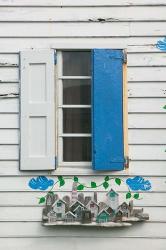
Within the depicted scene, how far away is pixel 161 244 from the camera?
5.83 m

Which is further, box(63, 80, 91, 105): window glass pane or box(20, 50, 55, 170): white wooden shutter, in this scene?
box(63, 80, 91, 105): window glass pane

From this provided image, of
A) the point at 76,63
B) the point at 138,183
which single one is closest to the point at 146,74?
the point at 76,63

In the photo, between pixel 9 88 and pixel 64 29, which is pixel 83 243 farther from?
pixel 64 29

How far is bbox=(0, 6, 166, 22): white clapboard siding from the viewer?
19.3 ft

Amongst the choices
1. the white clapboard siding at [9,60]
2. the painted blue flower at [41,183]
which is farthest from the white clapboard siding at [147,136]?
the white clapboard siding at [9,60]

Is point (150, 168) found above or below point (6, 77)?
below

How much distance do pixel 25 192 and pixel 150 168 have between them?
1.37 meters

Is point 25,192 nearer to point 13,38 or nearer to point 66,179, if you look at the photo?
point 66,179

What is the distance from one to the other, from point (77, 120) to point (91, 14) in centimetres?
117

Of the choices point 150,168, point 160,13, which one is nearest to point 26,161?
point 150,168

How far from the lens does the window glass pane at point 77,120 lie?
5.94m

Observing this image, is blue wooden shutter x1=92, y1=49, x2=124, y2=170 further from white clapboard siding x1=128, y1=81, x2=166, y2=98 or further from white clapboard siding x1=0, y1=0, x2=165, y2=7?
white clapboard siding x1=0, y1=0, x2=165, y2=7

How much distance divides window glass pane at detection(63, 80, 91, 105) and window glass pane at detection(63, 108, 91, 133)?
0.30 ft

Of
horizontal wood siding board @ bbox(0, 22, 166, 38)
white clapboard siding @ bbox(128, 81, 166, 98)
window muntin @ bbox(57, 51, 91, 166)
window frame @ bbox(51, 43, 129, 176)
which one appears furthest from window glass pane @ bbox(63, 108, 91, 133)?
horizontal wood siding board @ bbox(0, 22, 166, 38)
